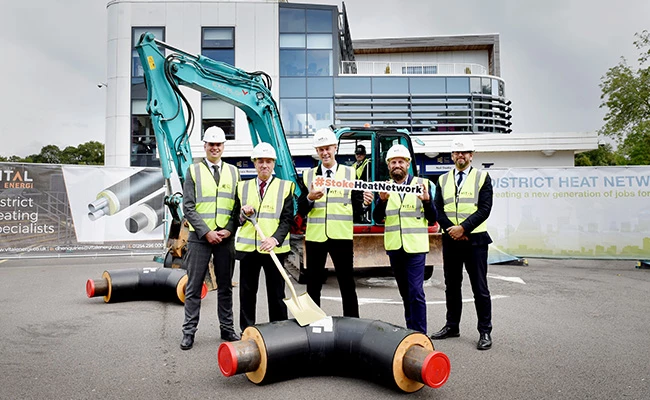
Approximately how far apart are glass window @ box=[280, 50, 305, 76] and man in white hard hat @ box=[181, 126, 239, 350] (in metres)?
21.9

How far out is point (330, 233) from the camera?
5.29 meters

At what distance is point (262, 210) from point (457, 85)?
80.0 feet

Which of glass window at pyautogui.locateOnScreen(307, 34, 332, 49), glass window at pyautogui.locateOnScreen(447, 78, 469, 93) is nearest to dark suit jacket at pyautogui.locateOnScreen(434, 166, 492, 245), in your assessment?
glass window at pyautogui.locateOnScreen(307, 34, 332, 49)

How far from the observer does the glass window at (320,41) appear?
2647 centimetres

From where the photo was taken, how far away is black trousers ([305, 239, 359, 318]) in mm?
5324

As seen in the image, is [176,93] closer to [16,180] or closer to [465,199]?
[465,199]

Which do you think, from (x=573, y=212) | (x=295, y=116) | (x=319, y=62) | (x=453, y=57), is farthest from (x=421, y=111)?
(x=573, y=212)

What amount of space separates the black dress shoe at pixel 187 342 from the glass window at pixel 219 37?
24079 mm

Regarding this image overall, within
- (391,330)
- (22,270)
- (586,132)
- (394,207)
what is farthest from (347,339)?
(586,132)

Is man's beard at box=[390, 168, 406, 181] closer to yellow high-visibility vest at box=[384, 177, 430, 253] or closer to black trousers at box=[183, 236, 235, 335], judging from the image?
yellow high-visibility vest at box=[384, 177, 430, 253]

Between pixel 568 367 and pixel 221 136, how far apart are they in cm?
407

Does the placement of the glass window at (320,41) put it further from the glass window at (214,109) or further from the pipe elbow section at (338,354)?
the pipe elbow section at (338,354)

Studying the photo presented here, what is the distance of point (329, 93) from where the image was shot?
2661 centimetres

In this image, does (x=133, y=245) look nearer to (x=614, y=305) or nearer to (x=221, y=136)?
(x=221, y=136)
